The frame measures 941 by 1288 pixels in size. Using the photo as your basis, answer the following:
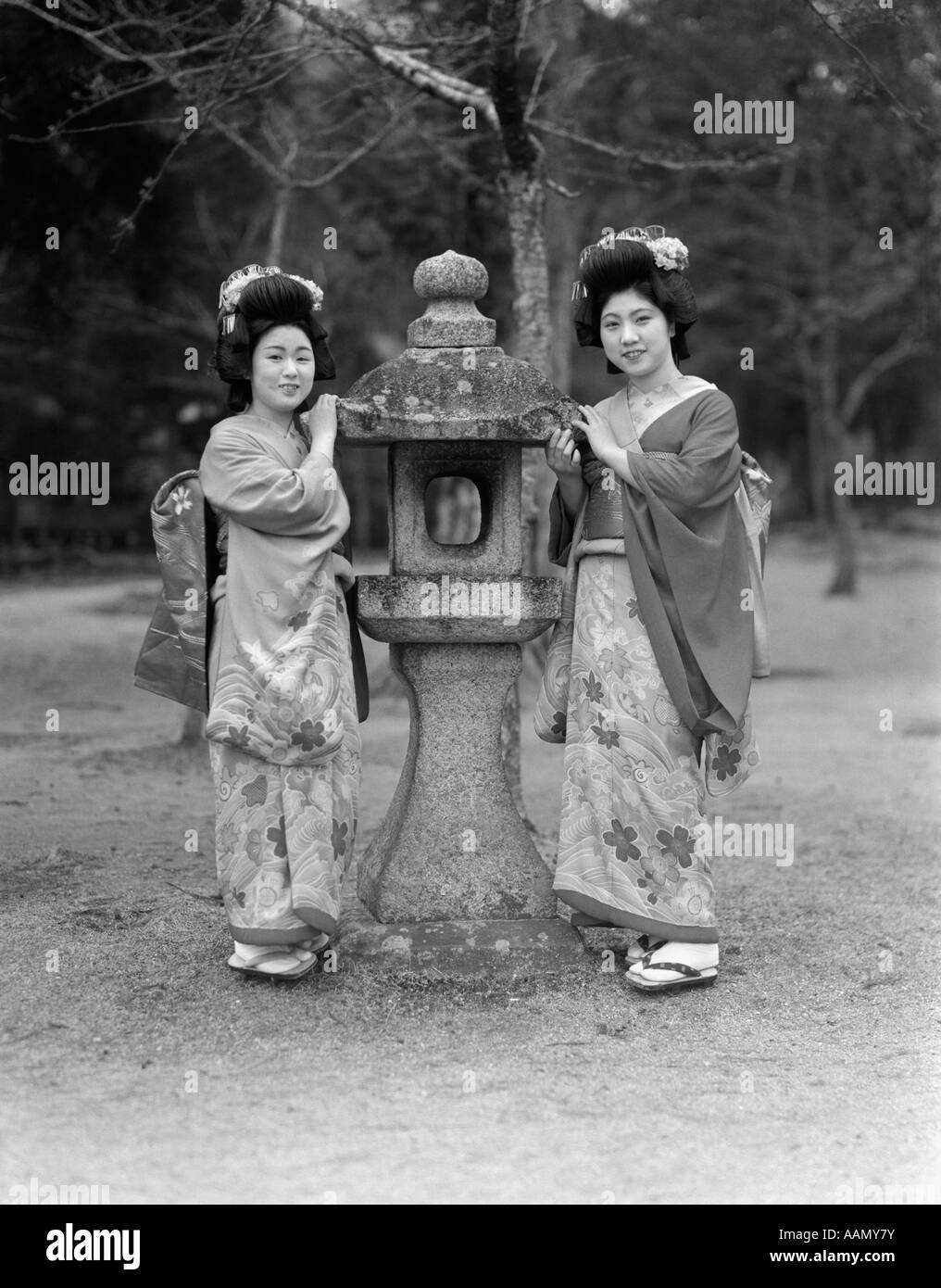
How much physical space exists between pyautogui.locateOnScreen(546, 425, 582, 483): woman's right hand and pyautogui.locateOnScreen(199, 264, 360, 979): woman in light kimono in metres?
0.64

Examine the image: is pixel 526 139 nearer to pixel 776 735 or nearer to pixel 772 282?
pixel 776 735

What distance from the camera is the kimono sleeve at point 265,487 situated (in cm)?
430

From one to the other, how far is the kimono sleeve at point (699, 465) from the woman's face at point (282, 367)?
3.31 ft

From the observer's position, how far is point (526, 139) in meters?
6.80

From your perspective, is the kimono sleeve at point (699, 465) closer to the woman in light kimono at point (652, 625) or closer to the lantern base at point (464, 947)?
the woman in light kimono at point (652, 625)

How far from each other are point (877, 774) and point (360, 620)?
5.18 meters

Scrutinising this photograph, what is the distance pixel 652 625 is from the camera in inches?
176

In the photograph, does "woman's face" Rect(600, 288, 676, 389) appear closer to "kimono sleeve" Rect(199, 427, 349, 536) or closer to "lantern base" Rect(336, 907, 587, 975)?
"kimono sleeve" Rect(199, 427, 349, 536)

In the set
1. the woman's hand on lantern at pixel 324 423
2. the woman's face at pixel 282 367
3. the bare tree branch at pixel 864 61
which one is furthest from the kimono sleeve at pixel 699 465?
the bare tree branch at pixel 864 61

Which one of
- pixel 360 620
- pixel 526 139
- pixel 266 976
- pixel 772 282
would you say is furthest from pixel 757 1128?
pixel 772 282

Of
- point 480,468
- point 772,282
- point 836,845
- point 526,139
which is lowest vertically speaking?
point 836,845

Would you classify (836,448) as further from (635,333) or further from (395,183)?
(635,333)

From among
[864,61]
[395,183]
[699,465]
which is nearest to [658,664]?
[699,465]

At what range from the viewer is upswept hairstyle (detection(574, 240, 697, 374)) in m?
4.51
